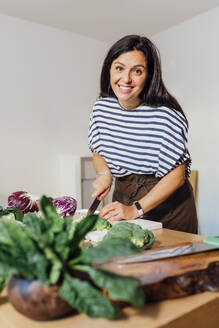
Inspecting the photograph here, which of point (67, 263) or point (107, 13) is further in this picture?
point (107, 13)

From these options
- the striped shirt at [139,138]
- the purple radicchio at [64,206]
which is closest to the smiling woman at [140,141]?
the striped shirt at [139,138]

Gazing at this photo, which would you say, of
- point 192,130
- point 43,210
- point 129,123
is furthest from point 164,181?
point 192,130

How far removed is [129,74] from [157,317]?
1.02 metres

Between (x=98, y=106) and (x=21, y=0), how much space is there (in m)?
1.86

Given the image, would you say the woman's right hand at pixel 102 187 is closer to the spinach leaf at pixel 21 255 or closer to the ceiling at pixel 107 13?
the spinach leaf at pixel 21 255

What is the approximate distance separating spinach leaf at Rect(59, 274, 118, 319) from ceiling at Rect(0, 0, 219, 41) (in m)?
2.92

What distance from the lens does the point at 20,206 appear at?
124 cm

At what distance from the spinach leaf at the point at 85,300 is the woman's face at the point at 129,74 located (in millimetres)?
1012

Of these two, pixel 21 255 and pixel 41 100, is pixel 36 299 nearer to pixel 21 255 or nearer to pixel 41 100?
pixel 21 255

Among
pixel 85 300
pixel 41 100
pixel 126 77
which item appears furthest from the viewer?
pixel 41 100

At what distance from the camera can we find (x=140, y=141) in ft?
4.83

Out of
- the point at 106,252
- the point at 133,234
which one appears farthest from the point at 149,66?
the point at 106,252

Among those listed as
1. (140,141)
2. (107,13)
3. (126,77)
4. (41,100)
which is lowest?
(140,141)

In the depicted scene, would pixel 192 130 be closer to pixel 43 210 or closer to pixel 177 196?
pixel 177 196
